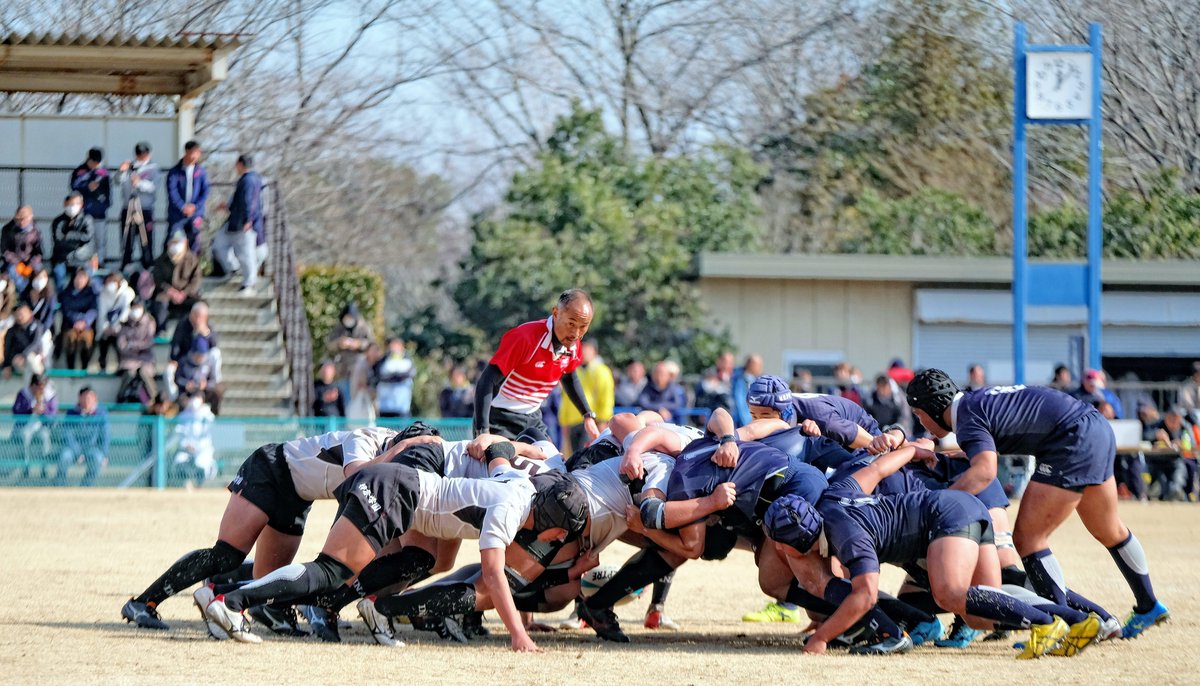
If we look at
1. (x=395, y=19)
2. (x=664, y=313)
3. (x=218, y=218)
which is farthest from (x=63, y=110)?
(x=664, y=313)

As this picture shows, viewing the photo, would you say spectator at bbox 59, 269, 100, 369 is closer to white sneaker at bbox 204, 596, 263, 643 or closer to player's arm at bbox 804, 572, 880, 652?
white sneaker at bbox 204, 596, 263, 643

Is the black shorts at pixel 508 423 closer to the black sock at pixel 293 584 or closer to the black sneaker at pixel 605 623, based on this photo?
the black sneaker at pixel 605 623

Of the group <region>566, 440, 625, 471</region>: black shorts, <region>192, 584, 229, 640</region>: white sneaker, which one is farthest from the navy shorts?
<region>192, 584, 229, 640</region>: white sneaker

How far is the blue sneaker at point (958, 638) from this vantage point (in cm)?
777

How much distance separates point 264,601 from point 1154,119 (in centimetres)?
2035

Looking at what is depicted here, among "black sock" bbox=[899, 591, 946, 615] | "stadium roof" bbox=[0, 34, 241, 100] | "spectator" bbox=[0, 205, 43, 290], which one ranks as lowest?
"black sock" bbox=[899, 591, 946, 615]

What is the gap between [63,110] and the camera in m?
26.7

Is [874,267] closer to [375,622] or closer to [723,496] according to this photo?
[723,496]

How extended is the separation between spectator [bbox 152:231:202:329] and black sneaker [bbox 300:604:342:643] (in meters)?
11.8

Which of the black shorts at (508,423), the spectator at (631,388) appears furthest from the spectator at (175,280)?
the black shorts at (508,423)

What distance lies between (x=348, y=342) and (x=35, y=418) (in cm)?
433

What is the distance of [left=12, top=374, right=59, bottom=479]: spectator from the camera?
55.1 feet

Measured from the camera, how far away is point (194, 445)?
17328mm

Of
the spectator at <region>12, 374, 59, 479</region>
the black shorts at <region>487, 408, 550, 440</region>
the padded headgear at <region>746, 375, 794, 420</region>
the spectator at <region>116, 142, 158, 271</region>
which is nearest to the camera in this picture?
the padded headgear at <region>746, 375, 794, 420</region>
